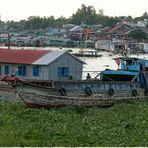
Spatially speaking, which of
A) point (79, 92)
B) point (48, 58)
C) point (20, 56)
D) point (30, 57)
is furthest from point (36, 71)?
point (79, 92)

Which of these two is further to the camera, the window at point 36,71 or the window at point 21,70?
the window at point 21,70

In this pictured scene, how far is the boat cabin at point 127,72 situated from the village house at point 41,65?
106 inches

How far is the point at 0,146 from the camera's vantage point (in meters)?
15.3

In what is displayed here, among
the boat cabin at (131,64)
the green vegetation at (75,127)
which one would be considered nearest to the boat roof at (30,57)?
the boat cabin at (131,64)

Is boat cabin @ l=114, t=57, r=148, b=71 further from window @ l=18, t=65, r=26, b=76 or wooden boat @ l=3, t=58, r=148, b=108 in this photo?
window @ l=18, t=65, r=26, b=76

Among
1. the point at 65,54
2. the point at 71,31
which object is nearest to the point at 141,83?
the point at 65,54

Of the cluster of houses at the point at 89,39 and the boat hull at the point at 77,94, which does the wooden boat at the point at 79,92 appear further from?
the cluster of houses at the point at 89,39

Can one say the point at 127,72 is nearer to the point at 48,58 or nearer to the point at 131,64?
the point at 131,64

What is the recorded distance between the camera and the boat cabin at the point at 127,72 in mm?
32463

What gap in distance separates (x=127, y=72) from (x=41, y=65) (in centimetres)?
632

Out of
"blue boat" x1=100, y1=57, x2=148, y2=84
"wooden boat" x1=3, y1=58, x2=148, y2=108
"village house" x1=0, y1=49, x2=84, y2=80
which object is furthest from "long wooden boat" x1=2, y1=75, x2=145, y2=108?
"village house" x1=0, y1=49, x2=84, y2=80

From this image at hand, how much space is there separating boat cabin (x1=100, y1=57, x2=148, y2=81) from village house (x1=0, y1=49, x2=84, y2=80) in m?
2.69

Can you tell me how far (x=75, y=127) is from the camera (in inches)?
757

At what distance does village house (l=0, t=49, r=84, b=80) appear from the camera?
107ft
